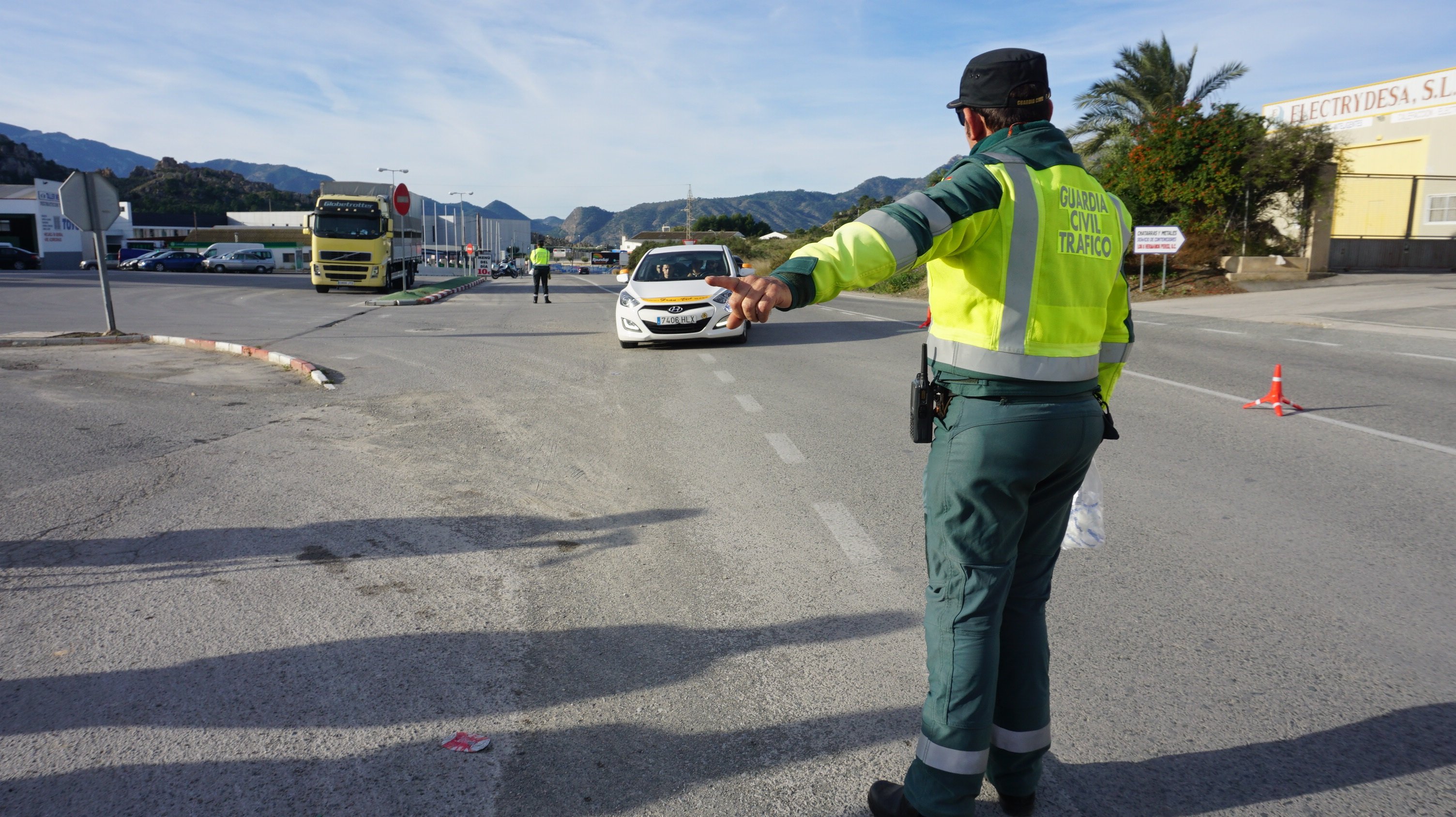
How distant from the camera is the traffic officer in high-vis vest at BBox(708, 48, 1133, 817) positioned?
2406mm

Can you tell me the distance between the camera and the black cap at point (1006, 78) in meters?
2.55

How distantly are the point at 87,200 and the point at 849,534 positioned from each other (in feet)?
46.0

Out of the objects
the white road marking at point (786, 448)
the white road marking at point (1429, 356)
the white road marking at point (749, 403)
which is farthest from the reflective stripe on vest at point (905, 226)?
the white road marking at point (1429, 356)

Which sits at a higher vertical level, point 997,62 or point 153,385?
point 997,62

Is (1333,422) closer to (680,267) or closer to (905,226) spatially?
(905,226)

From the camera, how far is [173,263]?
5638 cm

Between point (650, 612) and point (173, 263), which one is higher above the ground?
point (173, 263)

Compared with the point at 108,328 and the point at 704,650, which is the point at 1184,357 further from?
the point at 108,328

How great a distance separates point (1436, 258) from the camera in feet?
91.4

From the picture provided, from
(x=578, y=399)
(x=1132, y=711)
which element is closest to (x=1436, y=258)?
(x=578, y=399)

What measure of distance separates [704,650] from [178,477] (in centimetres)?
457

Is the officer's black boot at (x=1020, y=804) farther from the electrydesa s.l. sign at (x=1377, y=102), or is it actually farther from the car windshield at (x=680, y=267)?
the electrydesa s.l. sign at (x=1377, y=102)

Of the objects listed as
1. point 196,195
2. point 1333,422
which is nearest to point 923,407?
point 1333,422

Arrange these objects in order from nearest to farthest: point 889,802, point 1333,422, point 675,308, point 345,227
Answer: point 889,802, point 1333,422, point 675,308, point 345,227
